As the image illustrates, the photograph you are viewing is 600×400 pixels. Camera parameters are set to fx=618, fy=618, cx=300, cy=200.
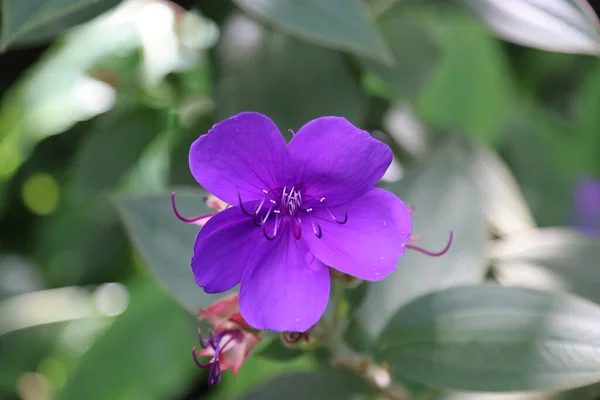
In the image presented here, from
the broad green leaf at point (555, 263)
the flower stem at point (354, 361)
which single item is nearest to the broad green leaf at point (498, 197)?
the broad green leaf at point (555, 263)

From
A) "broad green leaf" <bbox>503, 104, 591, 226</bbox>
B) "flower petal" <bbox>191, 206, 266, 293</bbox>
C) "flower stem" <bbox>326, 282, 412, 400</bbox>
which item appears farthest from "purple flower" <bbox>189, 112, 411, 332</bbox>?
"broad green leaf" <bbox>503, 104, 591, 226</bbox>

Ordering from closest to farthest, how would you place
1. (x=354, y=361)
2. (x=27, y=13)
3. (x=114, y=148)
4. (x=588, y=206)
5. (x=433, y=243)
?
(x=27, y=13), (x=354, y=361), (x=433, y=243), (x=114, y=148), (x=588, y=206)

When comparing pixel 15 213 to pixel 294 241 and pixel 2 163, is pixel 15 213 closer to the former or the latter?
pixel 2 163

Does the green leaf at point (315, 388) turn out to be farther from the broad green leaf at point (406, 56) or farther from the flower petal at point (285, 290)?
the broad green leaf at point (406, 56)

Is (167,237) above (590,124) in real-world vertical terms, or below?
above

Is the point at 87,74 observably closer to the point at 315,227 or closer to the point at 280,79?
the point at 280,79

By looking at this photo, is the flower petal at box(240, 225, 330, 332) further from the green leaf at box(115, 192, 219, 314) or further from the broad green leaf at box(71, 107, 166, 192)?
the broad green leaf at box(71, 107, 166, 192)

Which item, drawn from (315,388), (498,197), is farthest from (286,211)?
(498,197)

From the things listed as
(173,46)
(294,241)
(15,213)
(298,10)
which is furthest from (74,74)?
(294,241)
